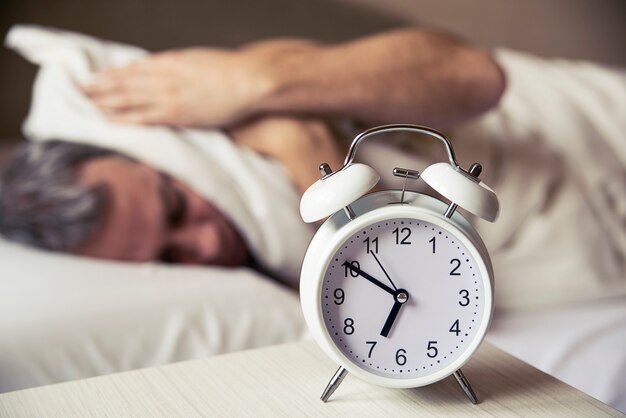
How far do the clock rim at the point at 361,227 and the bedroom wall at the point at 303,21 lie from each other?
801 mm

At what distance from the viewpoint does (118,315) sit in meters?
1.10

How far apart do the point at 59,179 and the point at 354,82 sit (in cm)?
56

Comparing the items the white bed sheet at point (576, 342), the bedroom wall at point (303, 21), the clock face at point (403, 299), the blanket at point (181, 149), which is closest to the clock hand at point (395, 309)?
the clock face at point (403, 299)

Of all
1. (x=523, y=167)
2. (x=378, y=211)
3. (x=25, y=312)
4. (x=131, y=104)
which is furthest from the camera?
(x=523, y=167)

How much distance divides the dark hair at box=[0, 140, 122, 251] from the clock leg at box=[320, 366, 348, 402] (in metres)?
0.63

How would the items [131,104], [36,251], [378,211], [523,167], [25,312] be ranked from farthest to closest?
[523,167], [131,104], [36,251], [25,312], [378,211]

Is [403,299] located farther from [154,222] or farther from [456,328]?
[154,222]

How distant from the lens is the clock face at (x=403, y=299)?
2.22 feet

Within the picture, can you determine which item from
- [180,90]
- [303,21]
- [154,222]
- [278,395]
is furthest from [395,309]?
[303,21]

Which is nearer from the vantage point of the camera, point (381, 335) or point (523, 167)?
point (381, 335)

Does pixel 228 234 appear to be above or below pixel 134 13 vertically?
below

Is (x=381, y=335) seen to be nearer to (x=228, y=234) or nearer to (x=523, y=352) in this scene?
(x=523, y=352)

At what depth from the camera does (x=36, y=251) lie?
3.88 ft

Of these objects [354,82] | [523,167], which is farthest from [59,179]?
[523,167]
